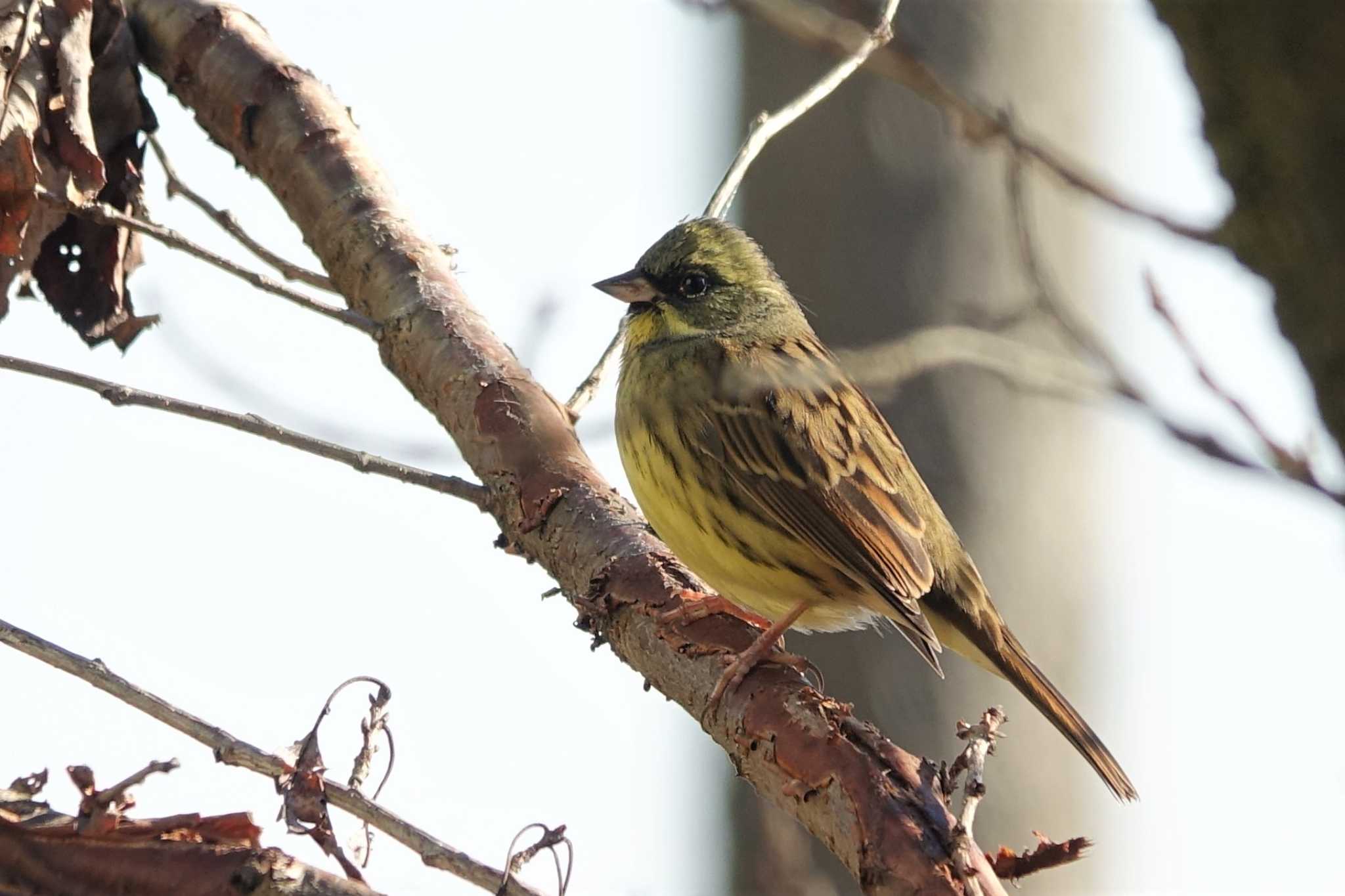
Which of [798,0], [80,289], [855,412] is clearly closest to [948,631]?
[855,412]

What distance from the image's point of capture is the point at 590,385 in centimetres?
446

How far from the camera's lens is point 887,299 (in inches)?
250

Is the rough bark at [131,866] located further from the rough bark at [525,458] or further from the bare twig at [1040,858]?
the bare twig at [1040,858]

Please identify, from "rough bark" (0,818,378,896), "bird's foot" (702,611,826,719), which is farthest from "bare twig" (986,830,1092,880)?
"rough bark" (0,818,378,896)

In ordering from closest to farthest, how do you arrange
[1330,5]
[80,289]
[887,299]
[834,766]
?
1. [1330,5]
2. [834,766]
3. [80,289]
4. [887,299]

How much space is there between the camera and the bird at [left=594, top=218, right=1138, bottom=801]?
15.1ft

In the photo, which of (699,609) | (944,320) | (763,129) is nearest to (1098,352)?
(699,609)

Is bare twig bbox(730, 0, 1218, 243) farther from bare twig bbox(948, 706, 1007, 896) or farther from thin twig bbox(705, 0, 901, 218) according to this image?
thin twig bbox(705, 0, 901, 218)

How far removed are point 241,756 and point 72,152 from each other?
2.29m

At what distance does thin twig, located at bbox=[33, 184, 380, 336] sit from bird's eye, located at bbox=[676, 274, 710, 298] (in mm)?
1379

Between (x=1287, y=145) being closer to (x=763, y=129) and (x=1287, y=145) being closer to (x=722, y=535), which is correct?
(x=763, y=129)

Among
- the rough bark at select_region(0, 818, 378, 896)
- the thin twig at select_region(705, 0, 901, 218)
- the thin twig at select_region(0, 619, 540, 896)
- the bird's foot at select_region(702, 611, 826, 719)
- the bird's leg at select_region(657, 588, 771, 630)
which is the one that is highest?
the thin twig at select_region(705, 0, 901, 218)

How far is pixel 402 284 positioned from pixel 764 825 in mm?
1956

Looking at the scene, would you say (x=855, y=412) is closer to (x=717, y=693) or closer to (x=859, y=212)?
(x=859, y=212)
